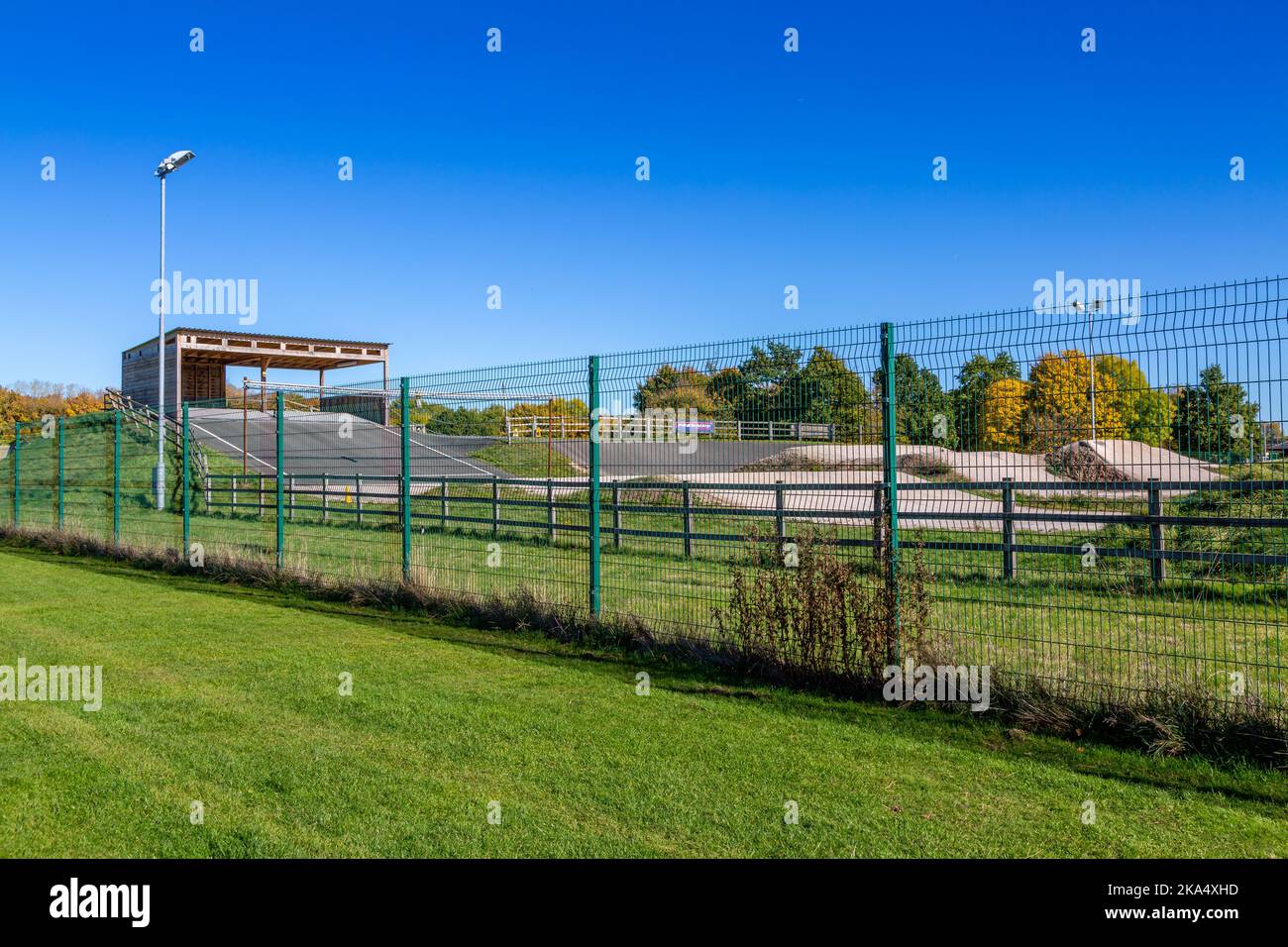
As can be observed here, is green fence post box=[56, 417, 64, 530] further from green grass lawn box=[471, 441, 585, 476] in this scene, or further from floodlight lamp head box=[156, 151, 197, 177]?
green grass lawn box=[471, 441, 585, 476]

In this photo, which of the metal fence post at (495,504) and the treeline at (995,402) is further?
the metal fence post at (495,504)

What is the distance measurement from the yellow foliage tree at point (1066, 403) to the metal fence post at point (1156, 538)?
0.52 metres

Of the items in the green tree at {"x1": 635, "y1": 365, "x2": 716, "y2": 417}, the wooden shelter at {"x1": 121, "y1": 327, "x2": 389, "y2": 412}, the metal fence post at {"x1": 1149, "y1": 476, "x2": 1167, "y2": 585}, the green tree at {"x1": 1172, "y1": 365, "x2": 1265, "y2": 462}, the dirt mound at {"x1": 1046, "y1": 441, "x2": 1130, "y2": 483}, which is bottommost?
→ the metal fence post at {"x1": 1149, "y1": 476, "x2": 1167, "y2": 585}

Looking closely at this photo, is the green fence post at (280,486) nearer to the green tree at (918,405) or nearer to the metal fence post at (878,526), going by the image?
the metal fence post at (878,526)

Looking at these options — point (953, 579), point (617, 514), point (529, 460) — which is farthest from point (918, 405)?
point (529, 460)

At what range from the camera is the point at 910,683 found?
659 centimetres

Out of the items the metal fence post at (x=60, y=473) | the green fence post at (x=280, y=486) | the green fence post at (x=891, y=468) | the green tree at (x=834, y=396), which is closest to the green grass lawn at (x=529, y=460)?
the green tree at (x=834, y=396)

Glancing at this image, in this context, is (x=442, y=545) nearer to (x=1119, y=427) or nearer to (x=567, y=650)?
(x=567, y=650)

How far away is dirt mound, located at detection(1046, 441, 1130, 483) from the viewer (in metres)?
6.14

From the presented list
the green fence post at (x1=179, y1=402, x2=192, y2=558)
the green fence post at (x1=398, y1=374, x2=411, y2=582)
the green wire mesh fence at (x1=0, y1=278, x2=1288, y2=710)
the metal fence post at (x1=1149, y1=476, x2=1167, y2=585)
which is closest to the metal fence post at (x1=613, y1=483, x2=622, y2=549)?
Answer: the green wire mesh fence at (x1=0, y1=278, x2=1288, y2=710)

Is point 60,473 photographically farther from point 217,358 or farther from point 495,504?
point 217,358

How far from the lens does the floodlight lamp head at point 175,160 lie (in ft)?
73.6

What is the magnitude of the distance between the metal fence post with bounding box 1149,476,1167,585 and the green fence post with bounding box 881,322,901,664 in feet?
5.42
